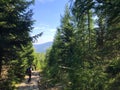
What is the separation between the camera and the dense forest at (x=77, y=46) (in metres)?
12.9

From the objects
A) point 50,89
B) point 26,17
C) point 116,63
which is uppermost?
point 26,17

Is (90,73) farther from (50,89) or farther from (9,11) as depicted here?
(50,89)

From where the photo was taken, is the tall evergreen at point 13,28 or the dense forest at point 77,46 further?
the tall evergreen at point 13,28

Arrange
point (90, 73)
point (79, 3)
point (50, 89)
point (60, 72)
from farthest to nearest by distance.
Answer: point (60, 72) → point (50, 89) → point (90, 73) → point (79, 3)

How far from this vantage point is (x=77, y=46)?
29.8 meters

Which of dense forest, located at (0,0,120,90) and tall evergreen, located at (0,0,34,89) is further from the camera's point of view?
tall evergreen, located at (0,0,34,89)

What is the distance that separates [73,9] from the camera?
1266 cm

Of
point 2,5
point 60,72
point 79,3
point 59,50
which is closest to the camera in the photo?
point 79,3

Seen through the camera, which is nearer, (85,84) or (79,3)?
(79,3)

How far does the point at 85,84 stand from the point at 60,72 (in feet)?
58.6

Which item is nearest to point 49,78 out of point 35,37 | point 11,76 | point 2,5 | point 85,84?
point 35,37

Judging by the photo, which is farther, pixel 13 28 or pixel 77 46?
Result: pixel 77 46

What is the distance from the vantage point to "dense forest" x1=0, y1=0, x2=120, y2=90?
12859mm

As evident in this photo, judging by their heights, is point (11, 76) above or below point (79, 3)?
below
